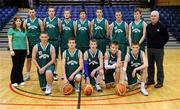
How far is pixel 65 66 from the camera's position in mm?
6723

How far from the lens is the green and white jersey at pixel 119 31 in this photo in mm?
7539

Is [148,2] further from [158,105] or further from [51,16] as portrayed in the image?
[158,105]

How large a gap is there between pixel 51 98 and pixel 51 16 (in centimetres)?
200

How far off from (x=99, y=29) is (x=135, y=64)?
46.3 inches

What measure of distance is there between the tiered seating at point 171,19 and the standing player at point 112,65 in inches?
386

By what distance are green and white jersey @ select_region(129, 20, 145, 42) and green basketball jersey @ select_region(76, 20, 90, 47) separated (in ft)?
3.10

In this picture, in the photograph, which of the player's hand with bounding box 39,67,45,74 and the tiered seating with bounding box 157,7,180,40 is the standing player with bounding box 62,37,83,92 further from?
the tiered seating with bounding box 157,7,180,40

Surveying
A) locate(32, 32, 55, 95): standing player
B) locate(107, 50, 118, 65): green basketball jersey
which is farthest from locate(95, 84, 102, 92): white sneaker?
locate(32, 32, 55, 95): standing player

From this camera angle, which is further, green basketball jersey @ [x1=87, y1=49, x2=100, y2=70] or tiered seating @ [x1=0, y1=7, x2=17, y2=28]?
tiered seating @ [x1=0, y1=7, x2=17, y2=28]

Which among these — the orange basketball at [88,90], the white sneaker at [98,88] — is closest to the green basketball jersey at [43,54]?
the orange basketball at [88,90]

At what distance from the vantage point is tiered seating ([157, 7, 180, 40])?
16.7 meters

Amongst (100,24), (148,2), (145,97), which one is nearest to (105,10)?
(148,2)

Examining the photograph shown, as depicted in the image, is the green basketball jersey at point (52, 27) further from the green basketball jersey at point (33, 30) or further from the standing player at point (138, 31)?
the standing player at point (138, 31)

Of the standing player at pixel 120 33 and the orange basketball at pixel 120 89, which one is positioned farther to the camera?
the standing player at pixel 120 33
